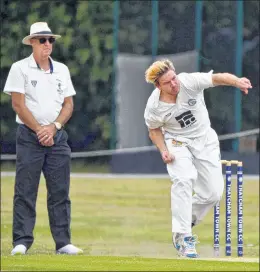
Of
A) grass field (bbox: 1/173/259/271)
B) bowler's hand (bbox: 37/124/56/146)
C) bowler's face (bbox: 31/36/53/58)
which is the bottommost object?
grass field (bbox: 1/173/259/271)

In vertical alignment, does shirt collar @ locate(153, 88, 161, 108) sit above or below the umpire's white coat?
above

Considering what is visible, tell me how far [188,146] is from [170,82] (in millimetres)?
573

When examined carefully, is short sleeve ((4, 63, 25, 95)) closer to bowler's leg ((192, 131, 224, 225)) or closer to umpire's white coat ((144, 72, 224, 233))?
umpire's white coat ((144, 72, 224, 233))

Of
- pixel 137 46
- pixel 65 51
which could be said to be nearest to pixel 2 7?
pixel 65 51

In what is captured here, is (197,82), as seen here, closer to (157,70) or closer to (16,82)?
(157,70)

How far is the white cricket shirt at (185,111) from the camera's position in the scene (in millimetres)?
11016

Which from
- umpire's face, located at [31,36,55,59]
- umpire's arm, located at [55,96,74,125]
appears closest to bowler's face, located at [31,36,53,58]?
umpire's face, located at [31,36,55,59]

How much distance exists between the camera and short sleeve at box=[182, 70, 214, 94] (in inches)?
431

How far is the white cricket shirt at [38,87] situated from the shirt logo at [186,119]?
3.27 feet

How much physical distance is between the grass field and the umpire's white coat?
1.55 feet

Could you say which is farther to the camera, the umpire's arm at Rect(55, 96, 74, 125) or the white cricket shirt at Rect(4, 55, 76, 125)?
the umpire's arm at Rect(55, 96, 74, 125)

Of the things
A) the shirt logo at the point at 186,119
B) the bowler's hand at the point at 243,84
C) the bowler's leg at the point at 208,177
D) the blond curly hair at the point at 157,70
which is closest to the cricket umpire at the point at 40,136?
the blond curly hair at the point at 157,70

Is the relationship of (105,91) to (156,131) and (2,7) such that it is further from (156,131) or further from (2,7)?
(156,131)

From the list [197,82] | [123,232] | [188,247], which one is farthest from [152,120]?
[123,232]
